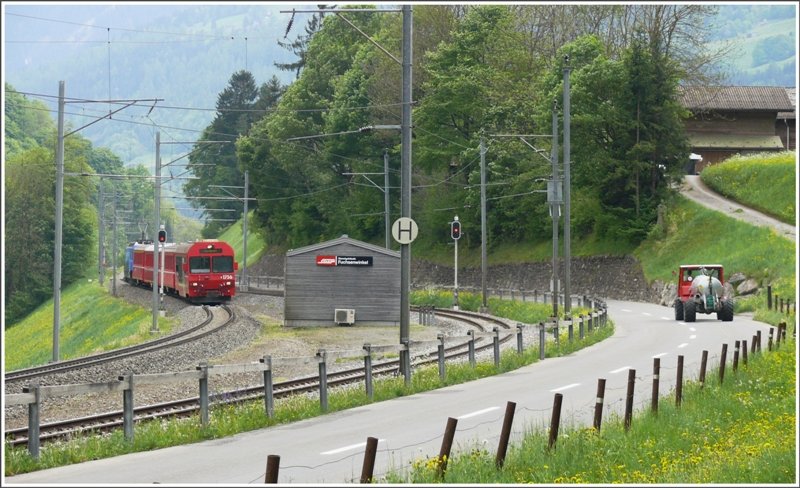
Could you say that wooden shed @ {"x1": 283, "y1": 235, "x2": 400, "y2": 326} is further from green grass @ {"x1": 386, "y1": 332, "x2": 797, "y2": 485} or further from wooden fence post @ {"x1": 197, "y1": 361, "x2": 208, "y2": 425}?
wooden fence post @ {"x1": 197, "y1": 361, "x2": 208, "y2": 425}

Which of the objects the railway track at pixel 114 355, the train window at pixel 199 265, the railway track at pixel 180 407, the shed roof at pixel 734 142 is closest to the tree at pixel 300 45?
the shed roof at pixel 734 142

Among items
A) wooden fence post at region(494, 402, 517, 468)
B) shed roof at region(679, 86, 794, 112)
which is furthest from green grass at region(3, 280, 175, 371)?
shed roof at region(679, 86, 794, 112)

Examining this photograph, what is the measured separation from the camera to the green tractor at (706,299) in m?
47.4

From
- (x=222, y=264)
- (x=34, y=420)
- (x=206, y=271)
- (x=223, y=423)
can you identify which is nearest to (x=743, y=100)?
(x=222, y=264)

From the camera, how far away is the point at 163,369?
3375 centimetres

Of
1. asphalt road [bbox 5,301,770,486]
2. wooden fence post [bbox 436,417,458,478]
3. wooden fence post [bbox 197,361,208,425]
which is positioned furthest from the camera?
wooden fence post [bbox 197,361,208,425]

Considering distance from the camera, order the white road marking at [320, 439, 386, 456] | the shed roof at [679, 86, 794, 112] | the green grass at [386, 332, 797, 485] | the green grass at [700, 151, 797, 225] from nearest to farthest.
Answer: the green grass at [386, 332, 797, 485]
the white road marking at [320, 439, 386, 456]
the green grass at [700, 151, 797, 225]
the shed roof at [679, 86, 794, 112]

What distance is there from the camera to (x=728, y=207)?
7431 centimetres

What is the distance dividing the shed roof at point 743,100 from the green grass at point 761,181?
7.07 metres

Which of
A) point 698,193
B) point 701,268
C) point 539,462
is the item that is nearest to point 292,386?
point 539,462

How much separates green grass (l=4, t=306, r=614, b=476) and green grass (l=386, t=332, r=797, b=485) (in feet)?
13.5

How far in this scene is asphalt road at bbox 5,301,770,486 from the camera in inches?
566

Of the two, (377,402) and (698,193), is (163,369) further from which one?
(698,193)

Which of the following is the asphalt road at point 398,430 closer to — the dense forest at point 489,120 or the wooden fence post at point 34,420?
the wooden fence post at point 34,420
